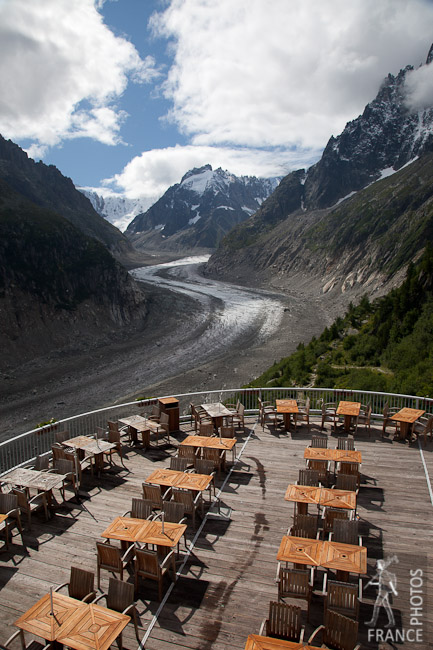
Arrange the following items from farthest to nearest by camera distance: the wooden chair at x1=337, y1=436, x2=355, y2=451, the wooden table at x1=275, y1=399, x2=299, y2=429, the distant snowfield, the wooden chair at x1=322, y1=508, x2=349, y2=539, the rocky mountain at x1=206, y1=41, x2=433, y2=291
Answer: the rocky mountain at x1=206, y1=41, x2=433, y2=291
the distant snowfield
the wooden table at x1=275, y1=399, x2=299, y2=429
the wooden chair at x1=337, y1=436, x2=355, y2=451
the wooden chair at x1=322, y1=508, x2=349, y2=539

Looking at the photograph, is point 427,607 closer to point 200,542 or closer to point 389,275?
point 200,542

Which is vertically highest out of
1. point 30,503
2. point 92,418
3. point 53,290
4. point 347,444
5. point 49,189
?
point 49,189

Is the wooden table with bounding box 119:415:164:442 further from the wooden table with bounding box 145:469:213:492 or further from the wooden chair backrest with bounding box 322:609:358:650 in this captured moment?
the wooden chair backrest with bounding box 322:609:358:650

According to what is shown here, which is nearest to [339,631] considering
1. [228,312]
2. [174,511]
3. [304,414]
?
[174,511]

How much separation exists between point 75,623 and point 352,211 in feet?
407

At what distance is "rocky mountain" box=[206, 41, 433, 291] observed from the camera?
293ft

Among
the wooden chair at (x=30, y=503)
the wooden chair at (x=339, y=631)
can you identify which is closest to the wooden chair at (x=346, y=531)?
the wooden chair at (x=339, y=631)

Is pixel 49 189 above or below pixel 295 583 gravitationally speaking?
above

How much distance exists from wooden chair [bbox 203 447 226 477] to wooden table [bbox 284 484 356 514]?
2637 mm

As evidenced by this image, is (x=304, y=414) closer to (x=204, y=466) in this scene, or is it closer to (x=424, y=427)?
(x=424, y=427)

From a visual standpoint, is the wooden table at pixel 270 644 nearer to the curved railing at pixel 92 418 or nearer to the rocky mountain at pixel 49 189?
the curved railing at pixel 92 418

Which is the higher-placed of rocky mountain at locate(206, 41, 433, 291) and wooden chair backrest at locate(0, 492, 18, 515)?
rocky mountain at locate(206, 41, 433, 291)

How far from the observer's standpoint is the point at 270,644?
5668 mm

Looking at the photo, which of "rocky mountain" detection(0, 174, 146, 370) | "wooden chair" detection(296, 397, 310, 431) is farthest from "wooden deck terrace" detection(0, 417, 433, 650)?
"rocky mountain" detection(0, 174, 146, 370)
